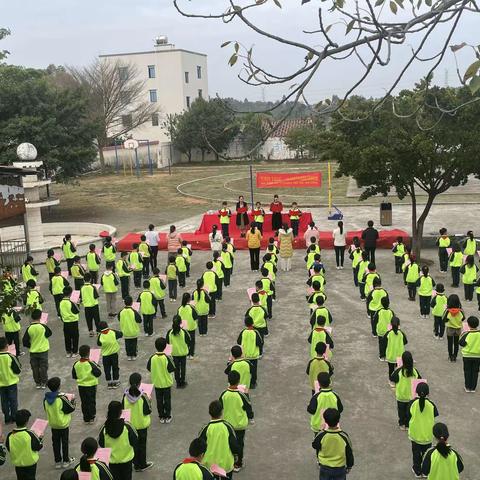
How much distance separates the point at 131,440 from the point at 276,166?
39632mm

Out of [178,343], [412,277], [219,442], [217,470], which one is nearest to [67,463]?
[178,343]

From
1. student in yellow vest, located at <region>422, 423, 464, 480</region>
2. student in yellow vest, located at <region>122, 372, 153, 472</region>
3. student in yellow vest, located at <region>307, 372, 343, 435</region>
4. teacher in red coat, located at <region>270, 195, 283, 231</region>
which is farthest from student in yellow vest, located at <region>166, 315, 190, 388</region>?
teacher in red coat, located at <region>270, 195, 283, 231</region>

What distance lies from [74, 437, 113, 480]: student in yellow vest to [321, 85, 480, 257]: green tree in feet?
34.2

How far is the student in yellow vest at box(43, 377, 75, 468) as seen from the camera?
7.38 m

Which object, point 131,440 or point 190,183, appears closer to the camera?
point 131,440

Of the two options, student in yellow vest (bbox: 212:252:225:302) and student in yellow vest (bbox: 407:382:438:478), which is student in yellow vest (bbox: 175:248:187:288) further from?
student in yellow vest (bbox: 407:382:438:478)

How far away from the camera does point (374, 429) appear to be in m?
8.07

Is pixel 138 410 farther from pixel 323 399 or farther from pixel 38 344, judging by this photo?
pixel 38 344

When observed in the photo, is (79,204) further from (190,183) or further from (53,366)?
(53,366)

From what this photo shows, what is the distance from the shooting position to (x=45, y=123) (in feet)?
84.1

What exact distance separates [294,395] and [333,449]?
3135mm

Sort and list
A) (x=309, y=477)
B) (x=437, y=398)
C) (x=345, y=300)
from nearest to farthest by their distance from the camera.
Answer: (x=309, y=477)
(x=437, y=398)
(x=345, y=300)

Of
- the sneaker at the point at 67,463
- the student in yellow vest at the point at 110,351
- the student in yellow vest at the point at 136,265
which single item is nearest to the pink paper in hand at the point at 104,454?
the sneaker at the point at 67,463

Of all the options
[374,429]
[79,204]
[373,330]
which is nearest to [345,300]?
[373,330]
